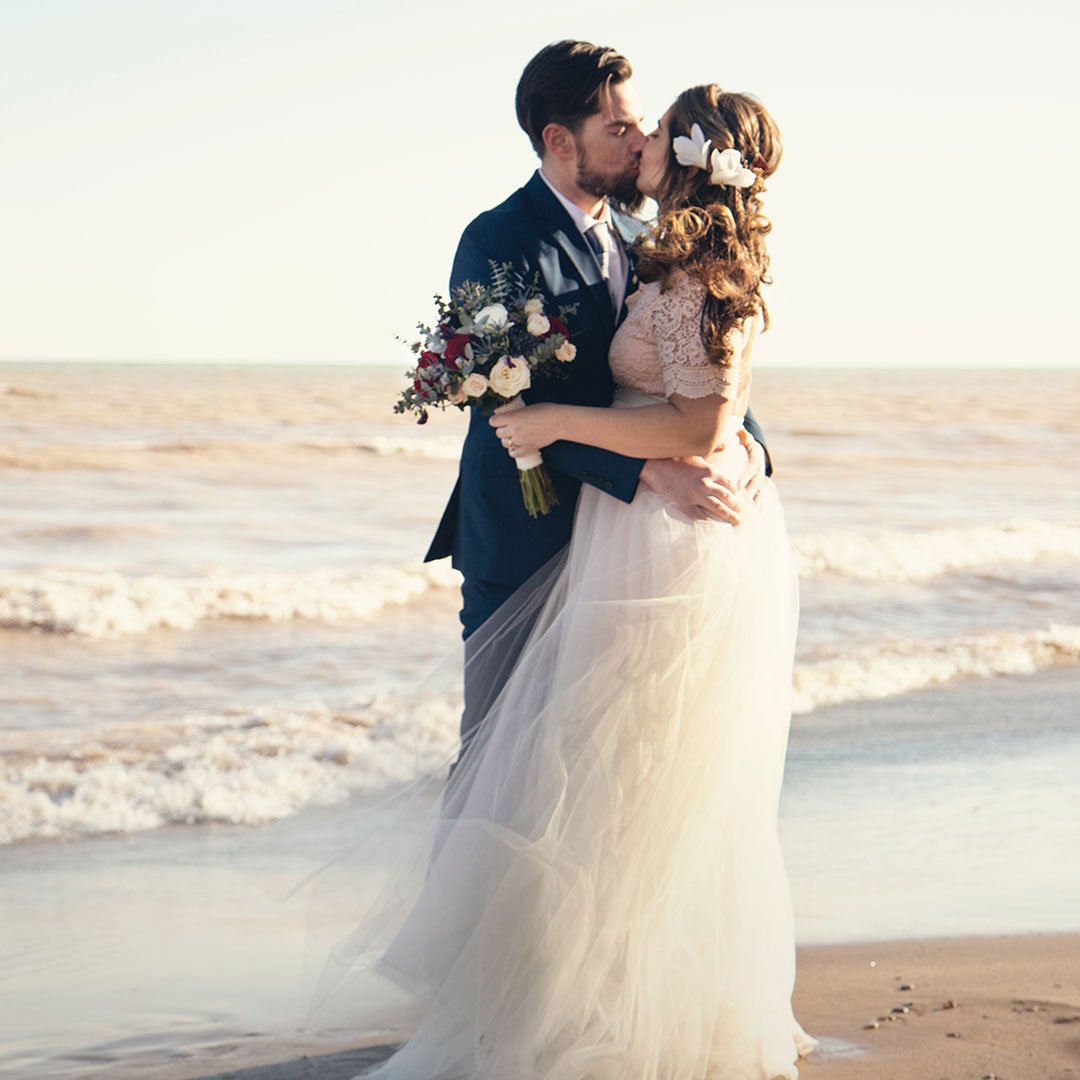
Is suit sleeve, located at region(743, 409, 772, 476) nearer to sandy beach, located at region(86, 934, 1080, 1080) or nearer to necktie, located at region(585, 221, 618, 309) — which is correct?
necktie, located at region(585, 221, 618, 309)

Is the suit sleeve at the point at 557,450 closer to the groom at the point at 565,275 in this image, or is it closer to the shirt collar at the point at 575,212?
the groom at the point at 565,275

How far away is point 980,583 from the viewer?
11672 mm

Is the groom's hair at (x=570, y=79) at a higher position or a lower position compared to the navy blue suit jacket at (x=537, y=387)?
higher

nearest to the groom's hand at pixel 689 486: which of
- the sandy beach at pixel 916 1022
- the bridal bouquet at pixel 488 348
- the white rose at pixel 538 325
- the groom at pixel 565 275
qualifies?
the groom at pixel 565 275

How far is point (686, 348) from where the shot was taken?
10.6ft

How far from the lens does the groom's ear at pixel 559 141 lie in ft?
11.7

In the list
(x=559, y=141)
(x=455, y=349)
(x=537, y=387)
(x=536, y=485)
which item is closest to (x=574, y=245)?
(x=559, y=141)

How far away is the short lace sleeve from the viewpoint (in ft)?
10.6

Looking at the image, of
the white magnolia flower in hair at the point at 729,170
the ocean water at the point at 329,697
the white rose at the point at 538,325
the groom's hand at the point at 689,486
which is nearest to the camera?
the white magnolia flower in hair at the point at 729,170

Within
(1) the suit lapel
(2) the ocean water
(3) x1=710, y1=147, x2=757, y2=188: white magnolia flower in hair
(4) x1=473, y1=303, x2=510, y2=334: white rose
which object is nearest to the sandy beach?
(2) the ocean water

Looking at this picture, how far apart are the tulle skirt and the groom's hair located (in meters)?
0.91

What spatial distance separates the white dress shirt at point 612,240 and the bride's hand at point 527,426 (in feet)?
1.26

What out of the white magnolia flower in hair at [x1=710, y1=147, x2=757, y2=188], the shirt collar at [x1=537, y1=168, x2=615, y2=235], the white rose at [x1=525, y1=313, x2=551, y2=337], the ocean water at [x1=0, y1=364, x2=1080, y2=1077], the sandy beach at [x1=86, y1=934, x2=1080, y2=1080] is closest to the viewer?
the white magnolia flower in hair at [x1=710, y1=147, x2=757, y2=188]

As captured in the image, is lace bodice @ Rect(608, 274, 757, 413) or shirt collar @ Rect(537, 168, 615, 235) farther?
shirt collar @ Rect(537, 168, 615, 235)
